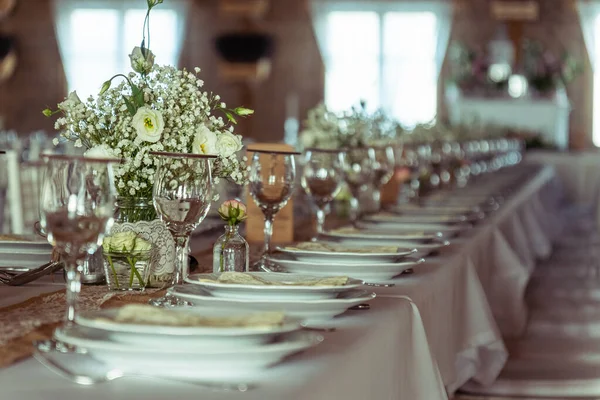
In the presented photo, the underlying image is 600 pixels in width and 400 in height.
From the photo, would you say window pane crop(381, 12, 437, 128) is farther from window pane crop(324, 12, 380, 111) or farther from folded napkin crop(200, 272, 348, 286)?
folded napkin crop(200, 272, 348, 286)

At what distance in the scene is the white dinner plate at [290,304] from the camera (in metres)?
1.57

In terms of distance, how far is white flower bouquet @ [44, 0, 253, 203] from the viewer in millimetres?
1995

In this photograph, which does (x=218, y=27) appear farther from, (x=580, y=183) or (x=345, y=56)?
(x=580, y=183)

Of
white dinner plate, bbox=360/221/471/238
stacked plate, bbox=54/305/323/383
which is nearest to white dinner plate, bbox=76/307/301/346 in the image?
stacked plate, bbox=54/305/323/383

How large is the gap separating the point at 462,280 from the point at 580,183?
9222 mm

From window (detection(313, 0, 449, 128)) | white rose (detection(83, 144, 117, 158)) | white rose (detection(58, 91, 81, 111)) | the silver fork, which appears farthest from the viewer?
window (detection(313, 0, 449, 128))

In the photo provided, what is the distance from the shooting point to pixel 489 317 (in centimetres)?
276

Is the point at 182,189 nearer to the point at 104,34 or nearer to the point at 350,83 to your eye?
the point at 350,83

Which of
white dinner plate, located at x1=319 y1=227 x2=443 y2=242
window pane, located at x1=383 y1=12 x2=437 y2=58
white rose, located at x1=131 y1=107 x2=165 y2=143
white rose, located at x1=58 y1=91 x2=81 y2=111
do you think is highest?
window pane, located at x1=383 y1=12 x2=437 y2=58

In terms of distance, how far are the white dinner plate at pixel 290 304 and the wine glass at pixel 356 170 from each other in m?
1.65

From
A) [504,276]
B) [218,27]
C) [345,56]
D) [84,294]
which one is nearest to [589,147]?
[345,56]

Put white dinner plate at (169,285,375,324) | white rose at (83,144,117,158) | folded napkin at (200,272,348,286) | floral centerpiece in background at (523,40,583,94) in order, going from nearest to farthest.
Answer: white dinner plate at (169,285,375,324), folded napkin at (200,272,348,286), white rose at (83,144,117,158), floral centerpiece in background at (523,40,583,94)

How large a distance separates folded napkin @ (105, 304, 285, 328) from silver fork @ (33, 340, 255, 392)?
67 mm

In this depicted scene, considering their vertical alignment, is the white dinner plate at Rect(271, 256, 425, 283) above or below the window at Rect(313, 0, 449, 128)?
below
